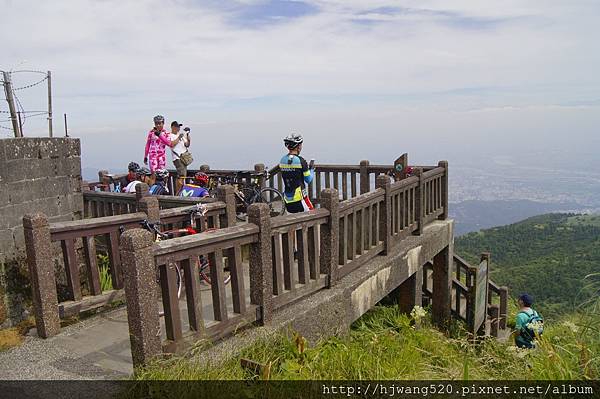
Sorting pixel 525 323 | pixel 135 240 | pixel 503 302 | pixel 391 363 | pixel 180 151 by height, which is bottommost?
pixel 503 302

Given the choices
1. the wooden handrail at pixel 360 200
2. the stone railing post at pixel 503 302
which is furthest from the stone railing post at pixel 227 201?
the stone railing post at pixel 503 302

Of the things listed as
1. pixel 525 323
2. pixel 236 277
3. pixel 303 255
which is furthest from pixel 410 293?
pixel 236 277

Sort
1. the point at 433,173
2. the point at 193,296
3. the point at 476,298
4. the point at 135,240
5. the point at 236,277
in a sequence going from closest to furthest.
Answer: the point at 135,240 → the point at 193,296 → the point at 236,277 → the point at 476,298 → the point at 433,173

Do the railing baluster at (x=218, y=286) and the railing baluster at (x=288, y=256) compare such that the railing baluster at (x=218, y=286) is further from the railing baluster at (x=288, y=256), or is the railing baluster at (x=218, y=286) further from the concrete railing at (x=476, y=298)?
the concrete railing at (x=476, y=298)

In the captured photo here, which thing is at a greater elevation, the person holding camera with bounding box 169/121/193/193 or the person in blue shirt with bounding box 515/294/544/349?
the person holding camera with bounding box 169/121/193/193

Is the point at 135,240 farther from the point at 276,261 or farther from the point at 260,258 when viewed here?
the point at 276,261

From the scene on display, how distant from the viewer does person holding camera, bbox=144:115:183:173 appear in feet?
32.1

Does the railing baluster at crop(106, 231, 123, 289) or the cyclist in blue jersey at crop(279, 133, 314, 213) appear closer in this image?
the railing baluster at crop(106, 231, 123, 289)

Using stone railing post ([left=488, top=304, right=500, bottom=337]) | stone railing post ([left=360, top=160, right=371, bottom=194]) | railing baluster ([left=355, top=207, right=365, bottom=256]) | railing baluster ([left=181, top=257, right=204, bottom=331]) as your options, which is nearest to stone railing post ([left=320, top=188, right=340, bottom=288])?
railing baluster ([left=355, top=207, right=365, bottom=256])

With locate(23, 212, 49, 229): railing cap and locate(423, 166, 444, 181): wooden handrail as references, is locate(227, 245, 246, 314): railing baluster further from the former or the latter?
locate(423, 166, 444, 181): wooden handrail

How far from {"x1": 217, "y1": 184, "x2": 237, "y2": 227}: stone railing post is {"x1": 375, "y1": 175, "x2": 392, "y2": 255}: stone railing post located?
2.04 metres

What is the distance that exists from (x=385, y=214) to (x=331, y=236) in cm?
154

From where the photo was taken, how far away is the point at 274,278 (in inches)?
189

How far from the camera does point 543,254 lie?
3369 centimetres
